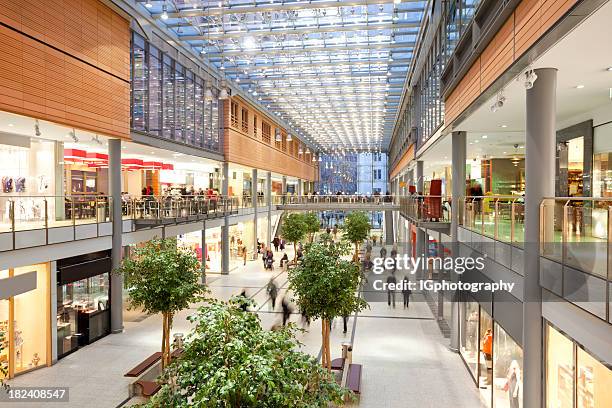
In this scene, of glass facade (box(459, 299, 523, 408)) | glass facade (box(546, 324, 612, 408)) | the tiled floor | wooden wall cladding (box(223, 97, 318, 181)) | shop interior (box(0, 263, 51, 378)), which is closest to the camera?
glass facade (box(546, 324, 612, 408))

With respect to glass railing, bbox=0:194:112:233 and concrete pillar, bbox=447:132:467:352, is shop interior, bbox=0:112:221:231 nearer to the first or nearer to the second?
glass railing, bbox=0:194:112:233

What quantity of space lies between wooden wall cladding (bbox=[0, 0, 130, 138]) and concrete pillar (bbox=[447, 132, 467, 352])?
411 inches

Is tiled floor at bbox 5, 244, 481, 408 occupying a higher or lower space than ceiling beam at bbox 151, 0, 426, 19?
lower

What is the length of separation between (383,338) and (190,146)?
42.8ft

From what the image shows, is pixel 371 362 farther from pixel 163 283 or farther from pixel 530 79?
pixel 530 79

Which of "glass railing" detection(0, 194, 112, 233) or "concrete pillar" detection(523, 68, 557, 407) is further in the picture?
"glass railing" detection(0, 194, 112, 233)

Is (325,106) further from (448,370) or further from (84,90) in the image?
(448,370)

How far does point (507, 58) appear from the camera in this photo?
7008 millimetres

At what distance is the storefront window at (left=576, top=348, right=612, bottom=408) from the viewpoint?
192 inches

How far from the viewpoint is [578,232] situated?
5.16 m

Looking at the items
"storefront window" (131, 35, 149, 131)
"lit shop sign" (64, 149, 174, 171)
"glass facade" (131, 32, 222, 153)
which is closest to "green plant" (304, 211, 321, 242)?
"glass facade" (131, 32, 222, 153)

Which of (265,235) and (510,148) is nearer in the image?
(510,148)

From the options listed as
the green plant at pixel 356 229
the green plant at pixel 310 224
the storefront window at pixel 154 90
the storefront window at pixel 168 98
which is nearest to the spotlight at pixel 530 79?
the storefront window at pixel 154 90

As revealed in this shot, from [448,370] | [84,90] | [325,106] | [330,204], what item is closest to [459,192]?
[448,370]
